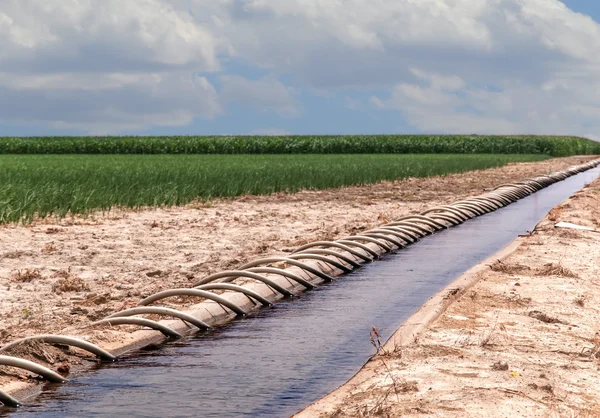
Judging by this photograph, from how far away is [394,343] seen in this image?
20.0 feet

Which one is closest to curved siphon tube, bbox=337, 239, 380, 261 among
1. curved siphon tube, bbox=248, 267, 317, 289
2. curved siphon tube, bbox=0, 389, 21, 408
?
curved siphon tube, bbox=248, 267, 317, 289

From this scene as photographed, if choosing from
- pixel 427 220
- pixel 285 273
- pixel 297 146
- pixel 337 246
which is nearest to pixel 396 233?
pixel 427 220

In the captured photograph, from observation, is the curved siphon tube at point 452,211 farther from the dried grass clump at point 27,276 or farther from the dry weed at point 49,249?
the dried grass clump at point 27,276

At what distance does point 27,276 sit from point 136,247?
2.62 metres

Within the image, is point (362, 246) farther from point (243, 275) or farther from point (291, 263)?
point (243, 275)

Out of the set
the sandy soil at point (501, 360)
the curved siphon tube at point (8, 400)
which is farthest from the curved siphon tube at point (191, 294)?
the curved siphon tube at point (8, 400)

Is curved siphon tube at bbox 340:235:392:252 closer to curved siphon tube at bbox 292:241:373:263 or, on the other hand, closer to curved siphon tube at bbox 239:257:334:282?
curved siphon tube at bbox 292:241:373:263

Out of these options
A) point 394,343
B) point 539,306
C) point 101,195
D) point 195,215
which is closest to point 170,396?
A: point 394,343

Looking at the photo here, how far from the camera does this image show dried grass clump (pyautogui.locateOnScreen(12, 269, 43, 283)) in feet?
29.8

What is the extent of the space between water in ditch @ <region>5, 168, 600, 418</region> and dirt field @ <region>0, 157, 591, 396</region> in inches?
26.1

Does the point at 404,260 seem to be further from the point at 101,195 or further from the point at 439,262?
the point at 101,195

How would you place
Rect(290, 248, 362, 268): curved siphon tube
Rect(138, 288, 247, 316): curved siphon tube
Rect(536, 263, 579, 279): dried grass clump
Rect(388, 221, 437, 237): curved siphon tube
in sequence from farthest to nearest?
Rect(388, 221, 437, 237): curved siphon tube
Rect(290, 248, 362, 268): curved siphon tube
Rect(536, 263, 579, 279): dried grass clump
Rect(138, 288, 247, 316): curved siphon tube

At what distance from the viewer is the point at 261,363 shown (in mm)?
6035

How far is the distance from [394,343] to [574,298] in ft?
8.00
